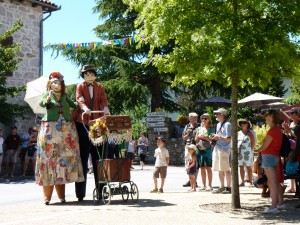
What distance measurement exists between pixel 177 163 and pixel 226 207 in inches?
638

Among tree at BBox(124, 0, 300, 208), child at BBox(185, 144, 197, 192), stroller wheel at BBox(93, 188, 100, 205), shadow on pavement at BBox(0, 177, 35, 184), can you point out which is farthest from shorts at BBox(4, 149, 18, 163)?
tree at BBox(124, 0, 300, 208)

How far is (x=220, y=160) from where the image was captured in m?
10.3

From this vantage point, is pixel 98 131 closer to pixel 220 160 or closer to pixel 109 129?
pixel 109 129

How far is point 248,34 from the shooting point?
725 centimetres

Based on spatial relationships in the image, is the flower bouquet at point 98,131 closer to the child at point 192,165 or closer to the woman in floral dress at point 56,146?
the woman in floral dress at point 56,146

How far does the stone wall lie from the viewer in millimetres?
21625

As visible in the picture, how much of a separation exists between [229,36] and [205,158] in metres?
4.25

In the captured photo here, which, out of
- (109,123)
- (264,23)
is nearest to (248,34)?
(264,23)

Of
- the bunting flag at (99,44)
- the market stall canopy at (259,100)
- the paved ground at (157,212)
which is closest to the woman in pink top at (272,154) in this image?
the paved ground at (157,212)

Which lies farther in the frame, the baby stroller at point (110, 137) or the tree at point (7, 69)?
the tree at point (7, 69)

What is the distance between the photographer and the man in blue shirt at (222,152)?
400 inches

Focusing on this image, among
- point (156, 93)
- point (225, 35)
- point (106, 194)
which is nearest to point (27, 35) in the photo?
point (156, 93)

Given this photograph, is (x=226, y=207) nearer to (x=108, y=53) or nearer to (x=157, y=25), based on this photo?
(x=157, y=25)

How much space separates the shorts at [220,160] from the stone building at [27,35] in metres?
12.5
